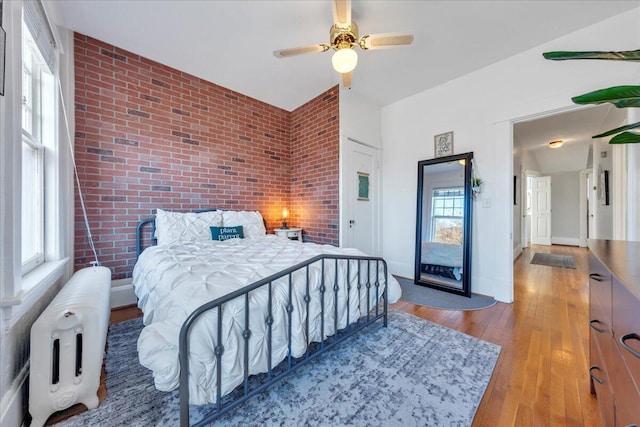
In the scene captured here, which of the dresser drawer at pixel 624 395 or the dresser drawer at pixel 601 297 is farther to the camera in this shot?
the dresser drawer at pixel 601 297

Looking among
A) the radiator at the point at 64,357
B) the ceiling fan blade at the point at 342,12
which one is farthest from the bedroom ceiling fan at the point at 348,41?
the radiator at the point at 64,357

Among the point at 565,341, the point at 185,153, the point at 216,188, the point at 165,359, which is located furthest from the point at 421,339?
the point at 185,153

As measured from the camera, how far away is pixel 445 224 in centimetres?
333

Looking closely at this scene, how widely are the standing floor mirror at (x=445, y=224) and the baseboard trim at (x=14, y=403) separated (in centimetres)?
370

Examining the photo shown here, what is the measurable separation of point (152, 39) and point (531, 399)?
432 centimetres

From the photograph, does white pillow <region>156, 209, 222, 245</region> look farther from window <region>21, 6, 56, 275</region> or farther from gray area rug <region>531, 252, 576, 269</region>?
gray area rug <region>531, 252, 576, 269</region>

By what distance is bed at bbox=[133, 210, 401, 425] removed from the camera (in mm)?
1062

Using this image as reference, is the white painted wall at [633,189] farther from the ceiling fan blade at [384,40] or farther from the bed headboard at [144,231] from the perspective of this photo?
the bed headboard at [144,231]

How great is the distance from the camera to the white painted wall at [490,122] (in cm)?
231

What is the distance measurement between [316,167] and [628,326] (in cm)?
342

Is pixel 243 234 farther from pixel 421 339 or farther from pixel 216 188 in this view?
pixel 421 339

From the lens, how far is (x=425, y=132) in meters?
3.59

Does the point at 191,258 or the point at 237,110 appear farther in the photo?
the point at 237,110

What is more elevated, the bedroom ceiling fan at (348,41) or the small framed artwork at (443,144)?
the bedroom ceiling fan at (348,41)
